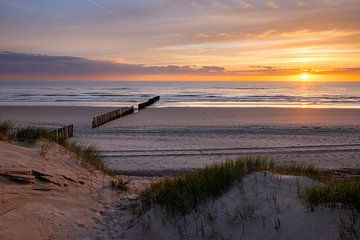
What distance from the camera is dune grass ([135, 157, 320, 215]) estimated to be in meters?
6.41

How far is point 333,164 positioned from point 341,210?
10.4 m

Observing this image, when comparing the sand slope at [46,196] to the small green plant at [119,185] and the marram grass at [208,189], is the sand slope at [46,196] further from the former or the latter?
the marram grass at [208,189]

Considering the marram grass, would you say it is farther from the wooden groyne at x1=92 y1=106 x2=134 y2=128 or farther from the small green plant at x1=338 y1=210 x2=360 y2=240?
the wooden groyne at x1=92 y1=106 x2=134 y2=128

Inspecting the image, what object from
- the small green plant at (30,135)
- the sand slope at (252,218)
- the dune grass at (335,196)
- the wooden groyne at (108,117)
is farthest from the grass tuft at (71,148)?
the wooden groyne at (108,117)

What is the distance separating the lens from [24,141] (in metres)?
→ 10.7

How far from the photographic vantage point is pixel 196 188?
21.6 ft

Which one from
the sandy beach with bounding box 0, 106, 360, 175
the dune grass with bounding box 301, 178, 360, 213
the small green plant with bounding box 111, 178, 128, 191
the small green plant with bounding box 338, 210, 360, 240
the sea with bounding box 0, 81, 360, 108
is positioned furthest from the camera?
the sea with bounding box 0, 81, 360, 108

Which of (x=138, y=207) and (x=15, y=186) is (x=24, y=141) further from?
(x=138, y=207)

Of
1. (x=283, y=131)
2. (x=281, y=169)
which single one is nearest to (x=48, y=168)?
(x=281, y=169)

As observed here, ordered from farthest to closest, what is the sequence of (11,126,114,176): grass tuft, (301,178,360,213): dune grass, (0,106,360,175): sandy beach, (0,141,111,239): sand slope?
(0,106,360,175): sandy beach
(11,126,114,176): grass tuft
(0,141,111,239): sand slope
(301,178,360,213): dune grass

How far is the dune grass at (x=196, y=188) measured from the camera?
21.0ft

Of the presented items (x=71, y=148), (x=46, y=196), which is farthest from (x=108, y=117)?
(x=46, y=196)

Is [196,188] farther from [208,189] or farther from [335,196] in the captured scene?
[335,196]

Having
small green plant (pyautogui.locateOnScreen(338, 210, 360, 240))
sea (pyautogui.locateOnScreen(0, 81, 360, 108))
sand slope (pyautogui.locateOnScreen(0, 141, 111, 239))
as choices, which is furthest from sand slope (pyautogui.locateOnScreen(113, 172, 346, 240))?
sea (pyautogui.locateOnScreen(0, 81, 360, 108))
